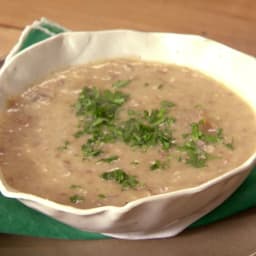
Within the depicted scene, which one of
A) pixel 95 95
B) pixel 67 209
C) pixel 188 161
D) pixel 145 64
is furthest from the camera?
pixel 145 64

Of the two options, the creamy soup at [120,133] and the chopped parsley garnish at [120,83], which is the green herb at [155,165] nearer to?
the creamy soup at [120,133]

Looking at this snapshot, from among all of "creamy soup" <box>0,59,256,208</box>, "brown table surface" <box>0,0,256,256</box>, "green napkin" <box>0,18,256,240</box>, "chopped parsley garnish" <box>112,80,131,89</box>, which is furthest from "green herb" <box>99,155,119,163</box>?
"brown table surface" <box>0,0,256,256</box>

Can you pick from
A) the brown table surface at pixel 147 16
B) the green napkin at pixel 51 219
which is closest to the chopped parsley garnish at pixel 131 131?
the green napkin at pixel 51 219

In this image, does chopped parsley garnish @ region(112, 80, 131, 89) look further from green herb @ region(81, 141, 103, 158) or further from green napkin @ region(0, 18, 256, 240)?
green napkin @ region(0, 18, 256, 240)

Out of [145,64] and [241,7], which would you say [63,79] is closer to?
[145,64]

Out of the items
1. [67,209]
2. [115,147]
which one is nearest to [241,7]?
[115,147]

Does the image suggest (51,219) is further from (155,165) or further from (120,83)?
(120,83)

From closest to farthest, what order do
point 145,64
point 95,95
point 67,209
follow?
point 67,209
point 95,95
point 145,64

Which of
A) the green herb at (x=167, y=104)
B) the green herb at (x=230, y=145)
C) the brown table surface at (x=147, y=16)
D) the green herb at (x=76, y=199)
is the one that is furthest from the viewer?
the brown table surface at (x=147, y=16)
